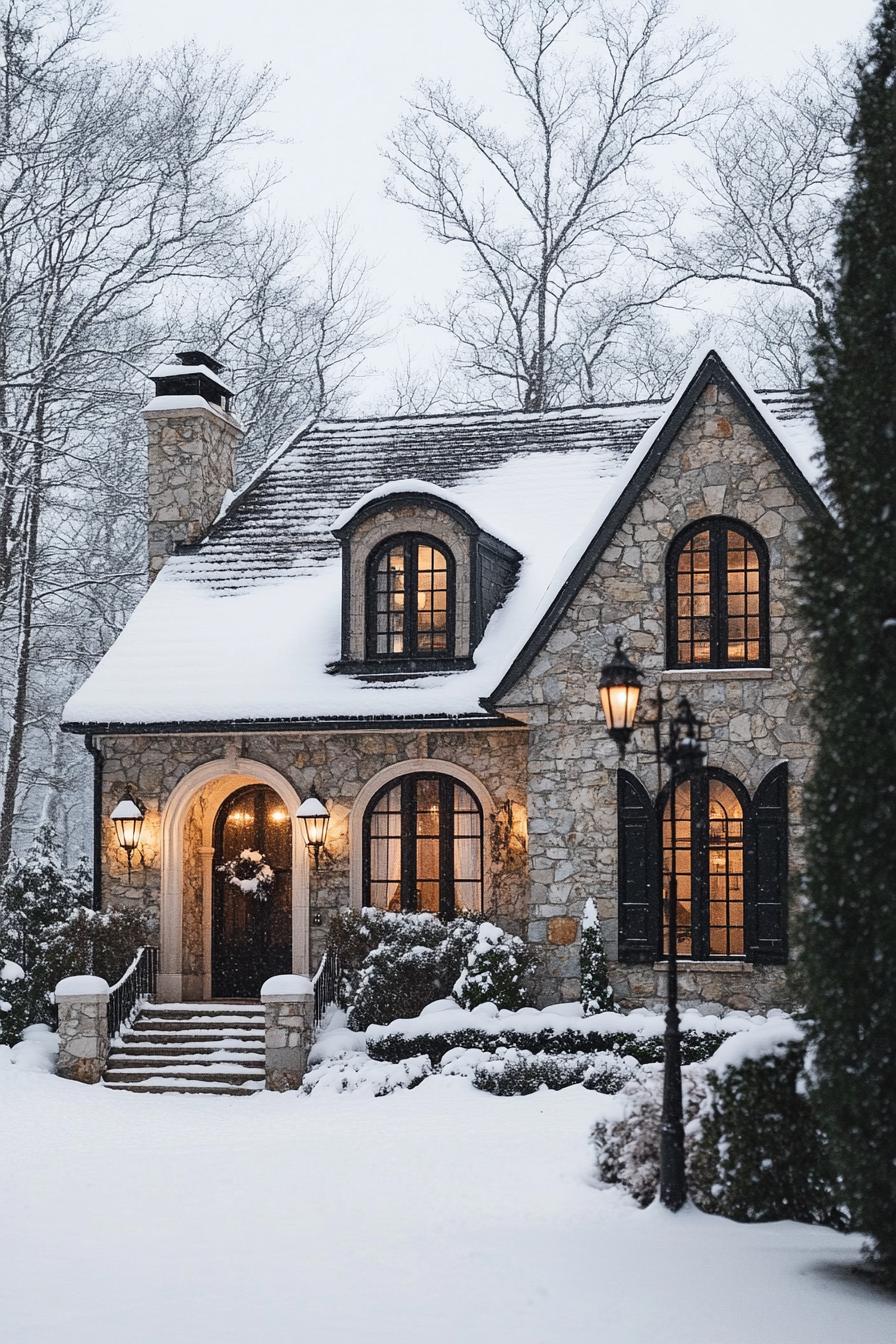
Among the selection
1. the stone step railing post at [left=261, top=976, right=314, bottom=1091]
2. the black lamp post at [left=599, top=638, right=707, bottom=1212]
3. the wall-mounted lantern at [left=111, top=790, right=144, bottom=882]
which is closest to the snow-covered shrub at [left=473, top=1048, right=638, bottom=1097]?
the stone step railing post at [left=261, top=976, right=314, bottom=1091]

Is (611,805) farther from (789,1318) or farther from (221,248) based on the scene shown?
(221,248)

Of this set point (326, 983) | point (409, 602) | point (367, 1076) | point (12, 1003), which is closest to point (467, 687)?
point (409, 602)

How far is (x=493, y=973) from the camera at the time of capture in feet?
49.8

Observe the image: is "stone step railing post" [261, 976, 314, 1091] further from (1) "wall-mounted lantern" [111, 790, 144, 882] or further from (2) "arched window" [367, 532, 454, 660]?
(2) "arched window" [367, 532, 454, 660]

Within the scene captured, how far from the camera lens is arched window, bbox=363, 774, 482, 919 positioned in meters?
17.0

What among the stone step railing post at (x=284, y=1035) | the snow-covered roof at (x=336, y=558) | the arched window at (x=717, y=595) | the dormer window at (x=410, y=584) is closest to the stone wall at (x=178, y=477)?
the snow-covered roof at (x=336, y=558)

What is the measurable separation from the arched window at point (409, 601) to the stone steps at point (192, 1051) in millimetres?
4363

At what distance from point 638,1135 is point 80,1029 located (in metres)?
7.50

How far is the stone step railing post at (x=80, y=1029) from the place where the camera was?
15484 mm

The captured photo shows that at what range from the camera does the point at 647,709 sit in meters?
15.5

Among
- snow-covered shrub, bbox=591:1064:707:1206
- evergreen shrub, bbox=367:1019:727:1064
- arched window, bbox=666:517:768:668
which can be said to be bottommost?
evergreen shrub, bbox=367:1019:727:1064

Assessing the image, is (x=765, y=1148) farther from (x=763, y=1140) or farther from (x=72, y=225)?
(x=72, y=225)

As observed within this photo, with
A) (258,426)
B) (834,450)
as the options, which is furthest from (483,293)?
(834,450)

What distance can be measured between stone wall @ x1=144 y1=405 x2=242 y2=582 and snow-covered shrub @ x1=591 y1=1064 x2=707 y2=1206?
11.6 metres
